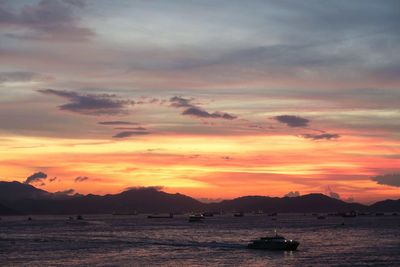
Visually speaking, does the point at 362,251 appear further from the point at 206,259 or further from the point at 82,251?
the point at 82,251

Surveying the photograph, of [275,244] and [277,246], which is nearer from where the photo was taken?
[277,246]

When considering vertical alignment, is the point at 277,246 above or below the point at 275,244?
below

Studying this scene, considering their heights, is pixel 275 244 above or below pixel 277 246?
above

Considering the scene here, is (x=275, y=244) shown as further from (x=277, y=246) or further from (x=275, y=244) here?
(x=277, y=246)

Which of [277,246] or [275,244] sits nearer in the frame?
[277,246]

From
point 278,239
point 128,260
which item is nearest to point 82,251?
point 128,260

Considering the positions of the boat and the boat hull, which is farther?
the boat

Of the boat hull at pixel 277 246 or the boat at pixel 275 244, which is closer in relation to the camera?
the boat hull at pixel 277 246

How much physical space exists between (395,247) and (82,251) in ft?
210

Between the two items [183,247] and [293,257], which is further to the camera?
[183,247]

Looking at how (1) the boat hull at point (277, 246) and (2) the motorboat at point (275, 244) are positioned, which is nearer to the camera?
(1) the boat hull at point (277, 246)

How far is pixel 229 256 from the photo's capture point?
4481 inches

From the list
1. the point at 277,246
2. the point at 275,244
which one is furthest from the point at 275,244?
the point at 277,246

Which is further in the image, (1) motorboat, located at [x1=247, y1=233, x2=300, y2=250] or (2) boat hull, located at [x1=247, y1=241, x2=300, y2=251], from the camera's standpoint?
(1) motorboat, located at [x1=247, y1=233, x2=300, y2=250]
